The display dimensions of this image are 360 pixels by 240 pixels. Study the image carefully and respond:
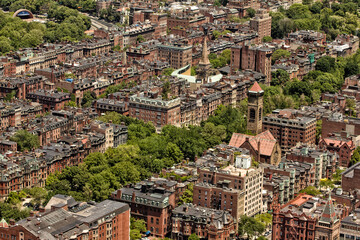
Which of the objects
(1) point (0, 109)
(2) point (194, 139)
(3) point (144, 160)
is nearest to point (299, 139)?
(2) point (194, 139)

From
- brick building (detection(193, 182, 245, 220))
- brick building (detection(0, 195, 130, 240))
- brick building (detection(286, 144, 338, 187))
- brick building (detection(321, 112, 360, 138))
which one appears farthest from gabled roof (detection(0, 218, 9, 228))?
brick building (detection(321, 112, 360, 138))

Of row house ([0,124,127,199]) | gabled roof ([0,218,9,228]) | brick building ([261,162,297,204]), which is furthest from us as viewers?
row house ([0,124,127,199])

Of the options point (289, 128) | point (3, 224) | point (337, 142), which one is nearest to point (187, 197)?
point (3, 224)

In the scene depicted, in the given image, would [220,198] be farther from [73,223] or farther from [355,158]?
[355,158]

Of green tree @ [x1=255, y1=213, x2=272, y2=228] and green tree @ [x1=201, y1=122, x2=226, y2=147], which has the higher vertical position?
green tree @ [x1=201, y1=122, x2=226, y2=147]

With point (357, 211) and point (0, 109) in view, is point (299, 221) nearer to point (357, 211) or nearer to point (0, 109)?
point (357, 211)

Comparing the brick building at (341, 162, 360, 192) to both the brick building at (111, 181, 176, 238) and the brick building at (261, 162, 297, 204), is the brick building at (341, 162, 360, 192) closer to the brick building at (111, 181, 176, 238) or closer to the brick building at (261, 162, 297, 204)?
the brick building at (261, 162, 297, 204)
